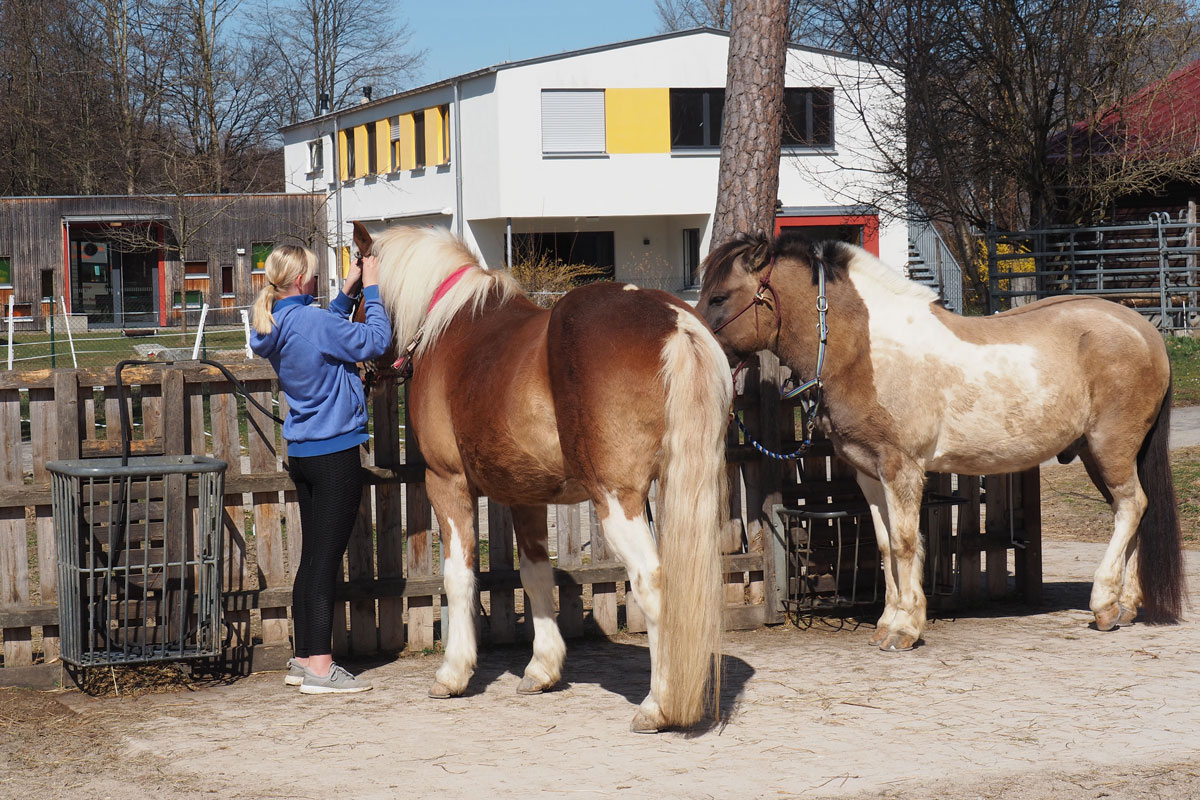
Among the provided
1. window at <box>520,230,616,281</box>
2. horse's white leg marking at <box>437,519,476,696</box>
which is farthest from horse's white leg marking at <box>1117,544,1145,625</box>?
window at <box>520,230,616,281</box>

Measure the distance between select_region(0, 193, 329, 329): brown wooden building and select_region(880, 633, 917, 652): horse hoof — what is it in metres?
32.7

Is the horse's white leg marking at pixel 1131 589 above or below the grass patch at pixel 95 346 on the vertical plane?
below

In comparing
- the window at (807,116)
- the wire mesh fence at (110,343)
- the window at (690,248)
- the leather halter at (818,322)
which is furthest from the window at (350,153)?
the leather halter at (818,322)

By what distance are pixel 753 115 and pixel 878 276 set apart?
8.63 ft

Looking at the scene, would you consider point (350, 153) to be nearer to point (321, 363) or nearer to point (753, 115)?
point (753, 115)

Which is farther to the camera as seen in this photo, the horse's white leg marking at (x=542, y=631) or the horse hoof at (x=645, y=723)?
the horse's white leg marking at (x=542, y=631)

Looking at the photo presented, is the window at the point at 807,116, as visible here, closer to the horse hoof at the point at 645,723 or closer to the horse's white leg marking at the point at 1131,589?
the horse's white leg marking at the point at 1131,589

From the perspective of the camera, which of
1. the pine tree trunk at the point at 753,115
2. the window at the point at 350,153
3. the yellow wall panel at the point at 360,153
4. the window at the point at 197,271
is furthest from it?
the window at the point at 350,153

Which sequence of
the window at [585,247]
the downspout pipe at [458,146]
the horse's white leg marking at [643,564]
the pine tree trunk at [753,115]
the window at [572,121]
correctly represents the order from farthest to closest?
the window at [585,247] < the downspout pipe at [458,146] < the window at [572,121] < the pine tree trunk at [753,115] < the horse's white leg marking at [643,564]

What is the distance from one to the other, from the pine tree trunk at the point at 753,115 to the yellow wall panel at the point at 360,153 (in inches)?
1244

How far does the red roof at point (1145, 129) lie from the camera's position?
2009cm

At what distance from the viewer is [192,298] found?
38.5 metres

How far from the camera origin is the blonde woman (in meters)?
4.97

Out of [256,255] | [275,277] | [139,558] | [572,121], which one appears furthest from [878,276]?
[256,255]
